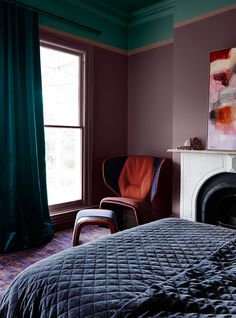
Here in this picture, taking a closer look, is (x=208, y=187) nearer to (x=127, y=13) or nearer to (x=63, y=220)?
(x=63, y=220)

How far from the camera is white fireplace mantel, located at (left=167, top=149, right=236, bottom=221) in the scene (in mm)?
2932

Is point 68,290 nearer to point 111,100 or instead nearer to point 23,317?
point 23,317

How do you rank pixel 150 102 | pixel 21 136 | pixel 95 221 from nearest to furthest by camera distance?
pixel 95 221, pixel 21 136, pixel 150 102

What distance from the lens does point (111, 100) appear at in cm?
410

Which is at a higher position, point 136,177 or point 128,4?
point 128,4

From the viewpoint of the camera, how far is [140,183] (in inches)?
142

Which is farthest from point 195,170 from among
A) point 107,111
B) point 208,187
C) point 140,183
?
point 107,111

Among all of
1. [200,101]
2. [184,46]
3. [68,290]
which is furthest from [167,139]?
[68,290]

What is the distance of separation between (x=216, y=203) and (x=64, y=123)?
2.06m

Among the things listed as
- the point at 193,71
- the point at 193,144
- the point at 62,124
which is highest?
the point at 193,71

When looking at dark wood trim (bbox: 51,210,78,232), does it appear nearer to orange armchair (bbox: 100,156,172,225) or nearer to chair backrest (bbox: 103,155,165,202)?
orange armchair (bbox: 100,156,172,225)

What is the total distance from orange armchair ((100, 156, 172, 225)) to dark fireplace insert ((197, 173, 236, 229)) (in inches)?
21.5

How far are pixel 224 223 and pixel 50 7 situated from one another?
124 inches

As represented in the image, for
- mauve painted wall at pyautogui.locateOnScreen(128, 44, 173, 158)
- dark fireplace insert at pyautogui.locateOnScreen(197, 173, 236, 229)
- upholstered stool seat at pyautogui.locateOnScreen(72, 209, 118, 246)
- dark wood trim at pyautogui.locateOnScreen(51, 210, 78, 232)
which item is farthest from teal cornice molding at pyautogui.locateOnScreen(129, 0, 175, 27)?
dark wood trim at pyautogui.locateOnScreen(51, 210, 78, 232)
